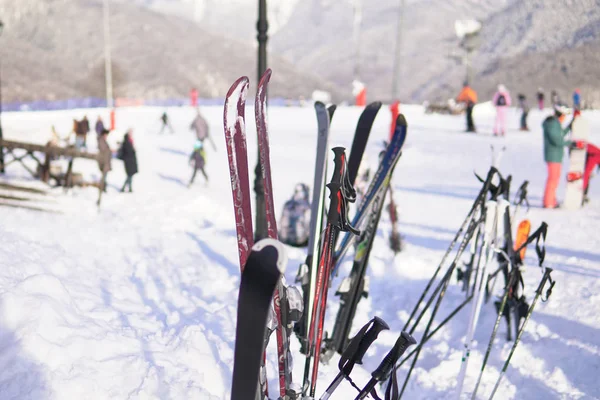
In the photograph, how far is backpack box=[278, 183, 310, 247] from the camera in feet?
23.8

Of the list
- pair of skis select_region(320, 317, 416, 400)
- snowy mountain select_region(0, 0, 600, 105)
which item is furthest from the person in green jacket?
snowy mountain select_region(0, 0, 600, 105)

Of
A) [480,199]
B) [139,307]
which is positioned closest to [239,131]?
[480,199]

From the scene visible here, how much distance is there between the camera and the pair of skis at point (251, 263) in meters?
1.87

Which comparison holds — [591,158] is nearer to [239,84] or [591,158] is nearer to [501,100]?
[239,84]

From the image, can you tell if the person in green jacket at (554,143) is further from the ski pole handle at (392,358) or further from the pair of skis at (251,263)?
the ski pole handle at (392,358)

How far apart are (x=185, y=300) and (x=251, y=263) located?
3.39 metres

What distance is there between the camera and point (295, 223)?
23.9 feet

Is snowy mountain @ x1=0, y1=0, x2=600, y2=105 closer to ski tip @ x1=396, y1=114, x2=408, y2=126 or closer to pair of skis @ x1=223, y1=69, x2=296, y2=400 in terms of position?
ski tip @ x1=396, y1=114, x2=408, y2=126

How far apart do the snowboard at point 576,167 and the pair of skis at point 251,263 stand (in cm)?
718

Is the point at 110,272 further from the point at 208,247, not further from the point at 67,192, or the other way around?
the point at 67,192

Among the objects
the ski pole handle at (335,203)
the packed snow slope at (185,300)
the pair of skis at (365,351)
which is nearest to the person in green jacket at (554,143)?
the packed snow slope at (185,300)

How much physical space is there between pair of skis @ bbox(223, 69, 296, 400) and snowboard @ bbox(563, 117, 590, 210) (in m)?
7.18

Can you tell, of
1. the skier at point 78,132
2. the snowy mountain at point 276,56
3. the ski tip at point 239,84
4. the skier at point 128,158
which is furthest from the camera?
the snowy mountain at point 276,56

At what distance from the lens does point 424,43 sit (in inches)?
A: 4673
